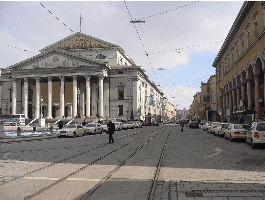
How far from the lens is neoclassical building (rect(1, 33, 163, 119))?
90625 millimetres

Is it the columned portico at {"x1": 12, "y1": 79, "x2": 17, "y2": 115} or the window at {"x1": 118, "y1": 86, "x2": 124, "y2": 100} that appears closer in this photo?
the window at {"x1": 118, "y1": 86, "x2": 124, "y2": 100}

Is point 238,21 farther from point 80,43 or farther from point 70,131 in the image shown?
point 80,43

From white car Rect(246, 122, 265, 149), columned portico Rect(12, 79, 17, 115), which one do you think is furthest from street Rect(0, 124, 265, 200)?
columned portico Rect(12, 79, 17, 115)

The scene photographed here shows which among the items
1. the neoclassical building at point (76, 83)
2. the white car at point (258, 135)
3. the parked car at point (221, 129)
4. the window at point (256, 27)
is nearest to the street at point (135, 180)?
the white car at point (258, 135)

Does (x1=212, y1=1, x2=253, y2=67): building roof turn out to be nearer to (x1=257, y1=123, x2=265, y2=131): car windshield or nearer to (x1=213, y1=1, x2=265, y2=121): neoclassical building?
(x1=213, y1=1, x2=265, y2=121): neoclassical building

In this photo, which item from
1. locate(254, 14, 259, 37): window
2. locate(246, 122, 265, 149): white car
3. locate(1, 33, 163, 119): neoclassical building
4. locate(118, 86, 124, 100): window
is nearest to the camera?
locate(246, 122, 265, 149): white car

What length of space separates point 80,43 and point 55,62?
945 centimetres

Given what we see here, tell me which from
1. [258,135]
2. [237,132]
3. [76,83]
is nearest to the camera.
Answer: [258,135]

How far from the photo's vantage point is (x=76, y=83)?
91688 millimetres

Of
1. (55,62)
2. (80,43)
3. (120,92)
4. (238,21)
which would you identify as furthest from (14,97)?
(238,21)

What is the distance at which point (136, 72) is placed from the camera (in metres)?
92.7

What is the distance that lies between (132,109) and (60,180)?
84101 mm

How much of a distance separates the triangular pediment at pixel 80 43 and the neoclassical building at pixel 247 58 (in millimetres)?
42261

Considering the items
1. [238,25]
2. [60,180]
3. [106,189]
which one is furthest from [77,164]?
[238,25]
